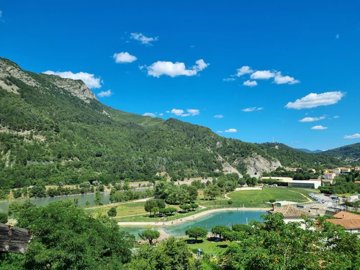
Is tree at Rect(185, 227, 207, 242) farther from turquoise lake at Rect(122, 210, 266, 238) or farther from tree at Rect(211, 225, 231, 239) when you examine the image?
turquoise lake at Rect(122, 210, 266, 238)

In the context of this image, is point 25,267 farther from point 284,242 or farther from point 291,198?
point 291,198

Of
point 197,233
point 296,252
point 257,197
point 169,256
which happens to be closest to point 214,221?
point 197,233

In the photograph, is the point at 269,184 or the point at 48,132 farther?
the point at 48,132

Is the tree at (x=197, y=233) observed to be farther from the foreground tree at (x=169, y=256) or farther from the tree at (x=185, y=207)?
the tree at (x=185, y=207)

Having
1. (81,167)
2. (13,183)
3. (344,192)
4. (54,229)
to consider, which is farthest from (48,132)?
(54,229)

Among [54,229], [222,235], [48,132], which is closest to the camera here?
[54,229]

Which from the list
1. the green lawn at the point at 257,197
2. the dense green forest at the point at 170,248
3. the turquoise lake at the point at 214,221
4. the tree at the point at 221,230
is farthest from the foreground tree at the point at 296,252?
the green lawn at the point at 257,197
